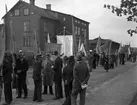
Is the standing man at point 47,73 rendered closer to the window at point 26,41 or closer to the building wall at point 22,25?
the building wall at point 22,25

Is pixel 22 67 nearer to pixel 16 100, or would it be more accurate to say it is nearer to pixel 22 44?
pixel 16 100

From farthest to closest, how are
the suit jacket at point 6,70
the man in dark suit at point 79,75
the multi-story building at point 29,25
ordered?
the multi-story building at point 29,25 < the suit jacket at point 6,70 < the man in dark suit at point 79,75

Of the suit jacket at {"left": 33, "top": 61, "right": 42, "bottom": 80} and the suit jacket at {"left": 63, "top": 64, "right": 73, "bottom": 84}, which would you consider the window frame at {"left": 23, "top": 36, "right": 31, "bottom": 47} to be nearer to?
the suit jacket at {"left": 33, "top": 61, "right": 42, "bottom": 80}

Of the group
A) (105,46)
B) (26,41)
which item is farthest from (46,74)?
(26,41)

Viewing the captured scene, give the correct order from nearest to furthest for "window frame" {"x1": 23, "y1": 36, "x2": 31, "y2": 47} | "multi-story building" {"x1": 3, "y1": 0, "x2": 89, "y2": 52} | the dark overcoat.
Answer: the dark overcoat
"multi-story building" {"x1": 3, "y1": 0, "x2": 89, "y2": 52}
"window frame" {"x1": 23, "y1": 36, "x2": 31, "y2": 47}

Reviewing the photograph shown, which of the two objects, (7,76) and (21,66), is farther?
(21,66)

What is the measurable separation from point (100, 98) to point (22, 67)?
332cm

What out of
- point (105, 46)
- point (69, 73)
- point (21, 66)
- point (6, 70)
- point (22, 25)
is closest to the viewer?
point (69, 73)

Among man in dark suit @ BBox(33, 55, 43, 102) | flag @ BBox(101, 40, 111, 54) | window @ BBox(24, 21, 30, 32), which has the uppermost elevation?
window @ BBox(24, 21, 30, 32)

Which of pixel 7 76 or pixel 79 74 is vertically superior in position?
pixel 79 74

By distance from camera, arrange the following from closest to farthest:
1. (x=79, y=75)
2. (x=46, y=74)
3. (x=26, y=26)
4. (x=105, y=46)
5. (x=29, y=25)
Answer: (x=79, y=75), (x=46, y=74), (x=105, y=46), (x=29, y=25), (x=26, y=26)

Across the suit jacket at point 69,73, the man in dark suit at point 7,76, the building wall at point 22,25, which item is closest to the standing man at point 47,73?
the man in dark suit at point 7,76

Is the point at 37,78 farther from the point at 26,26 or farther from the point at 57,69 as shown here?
the point at 26,26

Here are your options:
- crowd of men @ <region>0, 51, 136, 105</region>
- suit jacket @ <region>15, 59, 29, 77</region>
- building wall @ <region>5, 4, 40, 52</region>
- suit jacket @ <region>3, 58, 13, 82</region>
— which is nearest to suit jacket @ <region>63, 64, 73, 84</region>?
crowd of men @ <region>0, 51, 136, 105</region>
